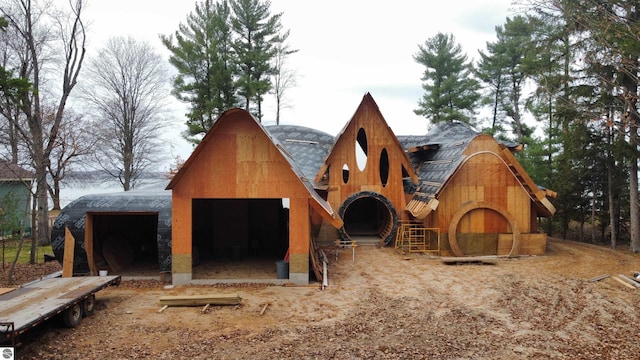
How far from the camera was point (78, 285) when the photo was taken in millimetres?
10781

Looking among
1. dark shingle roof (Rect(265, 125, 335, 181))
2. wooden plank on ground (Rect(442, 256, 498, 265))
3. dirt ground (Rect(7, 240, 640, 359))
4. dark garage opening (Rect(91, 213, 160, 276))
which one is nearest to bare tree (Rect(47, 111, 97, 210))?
dark garage opening (Rect(91, 213, 160, 276))

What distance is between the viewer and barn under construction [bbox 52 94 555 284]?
44.0 ft

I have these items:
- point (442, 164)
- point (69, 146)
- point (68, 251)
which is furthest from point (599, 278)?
point (69, 146)

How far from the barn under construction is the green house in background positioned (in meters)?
3.74

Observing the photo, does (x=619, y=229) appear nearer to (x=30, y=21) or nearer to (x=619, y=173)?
(x=619, y=173)

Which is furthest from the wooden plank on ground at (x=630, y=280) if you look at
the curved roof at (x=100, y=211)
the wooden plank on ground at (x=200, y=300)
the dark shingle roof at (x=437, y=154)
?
the curved roof at (x=100, y=211)

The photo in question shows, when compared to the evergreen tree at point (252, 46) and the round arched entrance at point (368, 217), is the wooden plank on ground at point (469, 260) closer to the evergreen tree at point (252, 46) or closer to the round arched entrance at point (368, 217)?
the round arched entrance at point (368, 217)

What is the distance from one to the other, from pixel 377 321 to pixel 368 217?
831 inches

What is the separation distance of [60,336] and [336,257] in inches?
437

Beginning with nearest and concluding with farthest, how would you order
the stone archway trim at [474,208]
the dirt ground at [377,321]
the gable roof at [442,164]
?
the dirt ground at [377,321], the stone archway trim at [474,208], the gable roof at [442,164]

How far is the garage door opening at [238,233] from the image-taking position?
1700cm

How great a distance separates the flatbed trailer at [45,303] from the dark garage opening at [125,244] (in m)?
3.65

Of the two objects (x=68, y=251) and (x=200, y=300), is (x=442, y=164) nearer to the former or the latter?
(x=200, y=300)

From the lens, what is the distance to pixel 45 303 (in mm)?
9078
